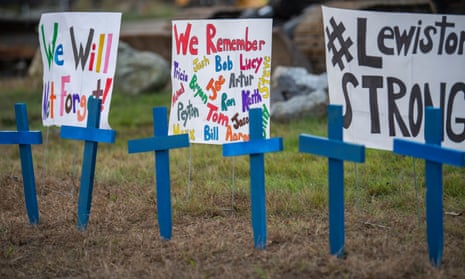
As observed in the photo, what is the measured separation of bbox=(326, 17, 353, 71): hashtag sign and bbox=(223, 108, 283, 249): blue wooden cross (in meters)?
0.76

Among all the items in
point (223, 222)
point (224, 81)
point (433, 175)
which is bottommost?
point (223, 222)

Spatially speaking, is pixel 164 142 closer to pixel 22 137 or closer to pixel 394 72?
pixel 22 137

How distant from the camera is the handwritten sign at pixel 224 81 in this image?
604 centimetres

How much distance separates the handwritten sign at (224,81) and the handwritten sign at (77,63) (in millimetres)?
647

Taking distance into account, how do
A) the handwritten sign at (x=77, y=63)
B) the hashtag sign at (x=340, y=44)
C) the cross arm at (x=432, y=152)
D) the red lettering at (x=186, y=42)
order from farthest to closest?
the red lettering at (x=186, y=42) → the handwritten sign at (x=77, y=63) → the hashtag sign at (x=340, y=44) → the cross arm at (x=432, y=152)

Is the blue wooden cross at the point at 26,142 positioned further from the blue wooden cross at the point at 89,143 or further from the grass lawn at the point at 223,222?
the blue wooden cross at the point at 89,143

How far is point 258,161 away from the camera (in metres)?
4.76

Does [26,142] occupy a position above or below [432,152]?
below

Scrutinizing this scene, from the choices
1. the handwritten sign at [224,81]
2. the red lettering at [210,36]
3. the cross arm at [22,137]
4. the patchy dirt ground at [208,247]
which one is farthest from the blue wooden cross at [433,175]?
the cross arm at [22,137]

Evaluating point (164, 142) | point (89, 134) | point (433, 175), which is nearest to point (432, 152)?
point (433, 175)

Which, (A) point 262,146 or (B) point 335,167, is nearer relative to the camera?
(B) point 335,167

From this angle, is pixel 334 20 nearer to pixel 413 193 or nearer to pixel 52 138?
pixel 413 193

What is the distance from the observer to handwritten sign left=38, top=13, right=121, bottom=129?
5.82 meters

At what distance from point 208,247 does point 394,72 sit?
1.64m
